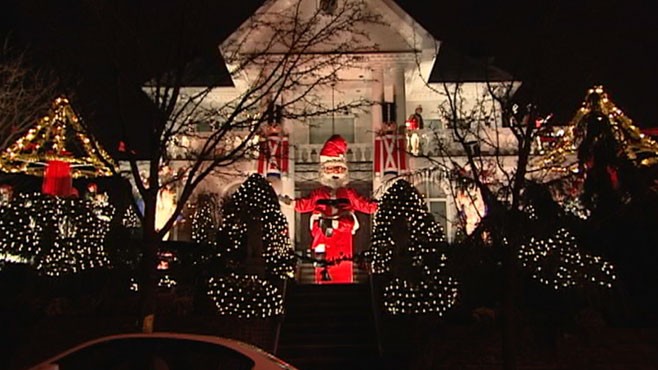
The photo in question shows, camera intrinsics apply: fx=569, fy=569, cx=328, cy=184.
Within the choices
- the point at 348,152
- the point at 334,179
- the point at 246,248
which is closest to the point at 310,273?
the point at 334,179

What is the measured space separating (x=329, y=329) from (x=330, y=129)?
35.0 feet

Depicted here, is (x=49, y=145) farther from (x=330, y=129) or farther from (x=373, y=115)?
(x=373, y=115)

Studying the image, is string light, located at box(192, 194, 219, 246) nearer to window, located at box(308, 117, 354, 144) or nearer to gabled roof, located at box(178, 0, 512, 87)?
gabled roof, located at box(178, 0, 512, 87)

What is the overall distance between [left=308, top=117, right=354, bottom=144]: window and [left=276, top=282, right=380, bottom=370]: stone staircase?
8.58 meters

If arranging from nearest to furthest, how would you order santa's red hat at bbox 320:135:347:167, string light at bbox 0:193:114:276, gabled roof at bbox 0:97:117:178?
string light at bbox 0:193:114:276, gabled roof at bbox 0:97:117:178, santa's red hat at bbox 320:135:347:167

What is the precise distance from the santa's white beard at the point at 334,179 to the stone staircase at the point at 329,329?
15.1 ft

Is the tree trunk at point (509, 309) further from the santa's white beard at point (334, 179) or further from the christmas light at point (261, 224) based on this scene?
the santa's white beard at point (334, 179)

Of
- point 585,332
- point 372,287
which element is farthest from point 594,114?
point 372,287

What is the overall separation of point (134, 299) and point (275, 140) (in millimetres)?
7366

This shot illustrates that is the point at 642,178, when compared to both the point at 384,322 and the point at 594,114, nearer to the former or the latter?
the point at 594,114

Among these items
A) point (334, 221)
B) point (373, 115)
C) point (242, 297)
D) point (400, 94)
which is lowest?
point (242, 297)

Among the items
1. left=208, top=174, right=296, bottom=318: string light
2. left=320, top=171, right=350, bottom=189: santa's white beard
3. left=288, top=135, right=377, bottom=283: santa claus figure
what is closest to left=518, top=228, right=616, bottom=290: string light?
left=208, top=174, right=296, bottom=318: string light

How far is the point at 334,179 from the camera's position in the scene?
57.3 feet

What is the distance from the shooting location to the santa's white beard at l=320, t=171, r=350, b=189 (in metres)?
17.3
